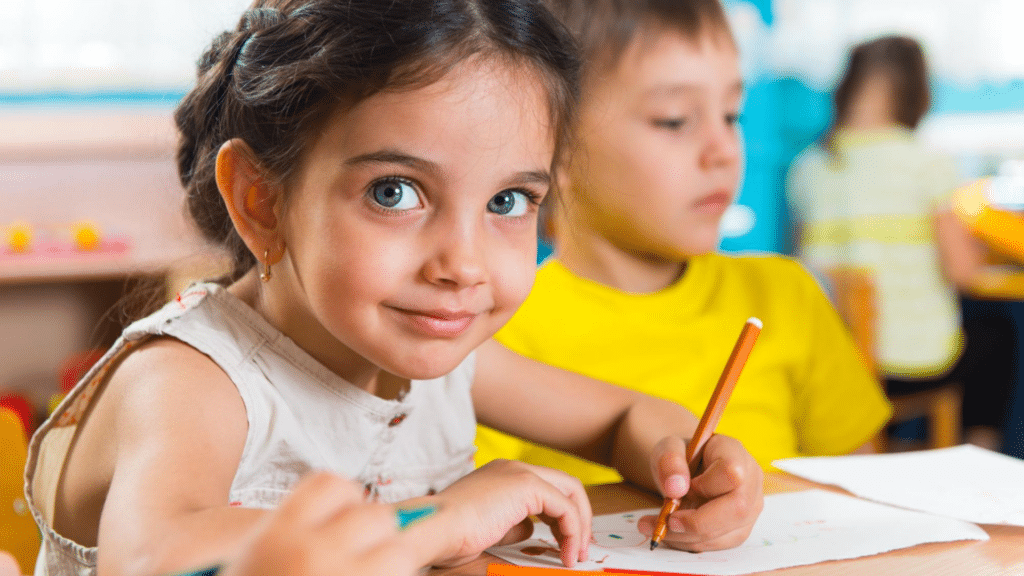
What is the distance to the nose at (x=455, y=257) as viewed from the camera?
2.06 feet

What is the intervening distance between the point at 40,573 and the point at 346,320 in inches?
13.0

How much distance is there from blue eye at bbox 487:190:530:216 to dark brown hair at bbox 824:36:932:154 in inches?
97.4

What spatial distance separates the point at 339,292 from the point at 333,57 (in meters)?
0.16

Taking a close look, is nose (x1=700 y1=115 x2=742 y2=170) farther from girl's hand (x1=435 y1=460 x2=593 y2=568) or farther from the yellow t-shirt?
girl's hand (x1=435 y1=460 x2=593 y2=568)

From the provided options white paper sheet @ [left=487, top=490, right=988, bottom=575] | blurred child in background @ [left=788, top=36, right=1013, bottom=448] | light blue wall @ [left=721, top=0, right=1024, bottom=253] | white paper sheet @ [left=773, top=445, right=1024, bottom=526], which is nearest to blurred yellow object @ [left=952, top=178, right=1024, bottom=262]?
blurred child in background @ [left=788, top=36, right=1013, bottom=448]

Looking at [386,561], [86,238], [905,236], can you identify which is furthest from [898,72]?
[386,561]

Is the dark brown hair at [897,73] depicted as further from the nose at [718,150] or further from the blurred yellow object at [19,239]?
the blurred yellow object at [19,239]

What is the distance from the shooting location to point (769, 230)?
3.81 metres

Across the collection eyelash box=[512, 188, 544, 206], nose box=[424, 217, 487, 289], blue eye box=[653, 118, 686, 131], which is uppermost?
blue eye box=[653, 118, 686, 131]

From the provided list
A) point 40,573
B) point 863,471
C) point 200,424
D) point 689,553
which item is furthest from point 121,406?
point 863,471

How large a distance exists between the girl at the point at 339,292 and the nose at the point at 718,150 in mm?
345

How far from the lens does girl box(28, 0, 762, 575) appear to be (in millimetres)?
617

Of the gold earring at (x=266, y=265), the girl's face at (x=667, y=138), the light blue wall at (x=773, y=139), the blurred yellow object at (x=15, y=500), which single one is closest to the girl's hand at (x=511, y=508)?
the gold earring at (x=266, y=265)

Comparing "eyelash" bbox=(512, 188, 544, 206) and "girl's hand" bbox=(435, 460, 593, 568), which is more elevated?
"eyelash" bbox=(512, 188, 544, 206)
